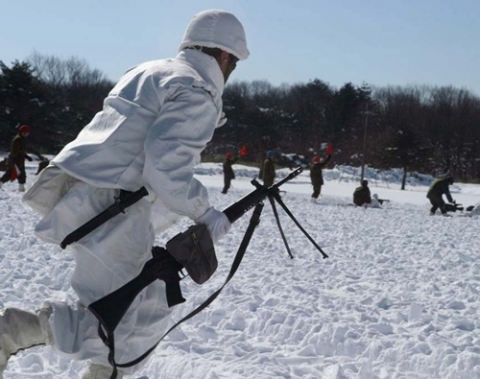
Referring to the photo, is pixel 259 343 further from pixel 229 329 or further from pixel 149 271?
pixel 149 271

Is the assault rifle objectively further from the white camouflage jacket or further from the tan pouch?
the white camouflage jacket

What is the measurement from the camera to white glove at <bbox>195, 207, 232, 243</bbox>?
260 centimetres

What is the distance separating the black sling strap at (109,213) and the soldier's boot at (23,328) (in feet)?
1.11

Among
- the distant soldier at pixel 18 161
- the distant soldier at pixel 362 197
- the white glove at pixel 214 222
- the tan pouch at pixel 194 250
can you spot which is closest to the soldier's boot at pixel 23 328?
the tan pouch at pixel 194 250

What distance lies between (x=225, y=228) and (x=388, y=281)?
15.2 feet

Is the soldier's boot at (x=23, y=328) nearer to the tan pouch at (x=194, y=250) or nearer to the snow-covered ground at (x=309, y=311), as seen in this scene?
the tan pouch at (x=194, y=250)

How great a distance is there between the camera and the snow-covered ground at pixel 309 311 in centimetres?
399

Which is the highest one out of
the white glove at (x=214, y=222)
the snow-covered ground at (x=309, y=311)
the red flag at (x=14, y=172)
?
the white glove at (x=214, y=222)

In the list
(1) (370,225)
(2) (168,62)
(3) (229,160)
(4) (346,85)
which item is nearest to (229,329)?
(2) (168,62)

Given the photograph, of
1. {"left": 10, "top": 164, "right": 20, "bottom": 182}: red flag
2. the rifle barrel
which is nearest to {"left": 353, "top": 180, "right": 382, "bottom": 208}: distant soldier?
{"left": 10, "top": 164, "right": 20, "bottom": 182}: red flag

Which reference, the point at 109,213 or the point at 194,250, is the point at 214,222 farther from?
the point at 109,213

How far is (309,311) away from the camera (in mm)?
5355

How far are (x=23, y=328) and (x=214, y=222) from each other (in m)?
0.88

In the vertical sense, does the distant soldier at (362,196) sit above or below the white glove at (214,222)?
below
